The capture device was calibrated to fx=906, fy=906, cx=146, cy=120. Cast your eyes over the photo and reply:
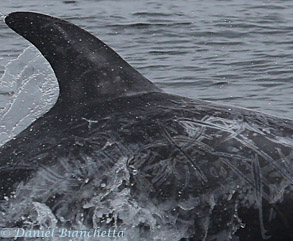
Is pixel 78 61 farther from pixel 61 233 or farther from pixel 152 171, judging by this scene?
pixel 61 233

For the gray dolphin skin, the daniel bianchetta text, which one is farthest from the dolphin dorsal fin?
the daniel bianchetta text

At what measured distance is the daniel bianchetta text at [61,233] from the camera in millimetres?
5582

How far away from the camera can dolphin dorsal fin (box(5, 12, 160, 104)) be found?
6.14 meters

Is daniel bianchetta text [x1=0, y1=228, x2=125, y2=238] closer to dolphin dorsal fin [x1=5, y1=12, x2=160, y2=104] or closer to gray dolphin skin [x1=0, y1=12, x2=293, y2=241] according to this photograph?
gray dolphin skin [x1=0, y1=12, x2=293, y2=241]

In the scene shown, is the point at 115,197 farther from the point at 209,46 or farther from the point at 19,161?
the point at 209,46

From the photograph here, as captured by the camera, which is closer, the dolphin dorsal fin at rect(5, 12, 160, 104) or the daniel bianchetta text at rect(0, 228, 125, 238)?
the daniel bianchetta text at rect(0, 228, 125, 238)

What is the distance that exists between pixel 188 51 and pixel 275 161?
33.9ft

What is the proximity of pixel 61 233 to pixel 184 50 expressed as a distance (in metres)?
10.6

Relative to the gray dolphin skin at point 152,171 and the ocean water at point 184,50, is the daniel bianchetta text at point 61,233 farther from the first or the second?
the ocean water at point 184,50

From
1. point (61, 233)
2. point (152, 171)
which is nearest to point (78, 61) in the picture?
point (152, 171)

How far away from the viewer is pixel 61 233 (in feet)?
18.4

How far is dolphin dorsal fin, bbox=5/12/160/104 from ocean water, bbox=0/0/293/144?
1.06 meters

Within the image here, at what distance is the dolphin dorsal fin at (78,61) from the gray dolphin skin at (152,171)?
7 cm

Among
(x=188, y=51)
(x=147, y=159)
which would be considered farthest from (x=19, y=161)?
(x=188, y=51)
